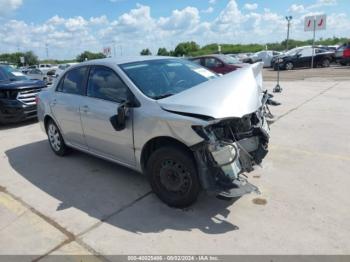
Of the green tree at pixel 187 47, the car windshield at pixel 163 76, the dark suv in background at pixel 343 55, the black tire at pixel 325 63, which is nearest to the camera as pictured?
the car windshield at pixel 163 76

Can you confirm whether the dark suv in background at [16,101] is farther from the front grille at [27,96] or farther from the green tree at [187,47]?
the green tree at [187,47]

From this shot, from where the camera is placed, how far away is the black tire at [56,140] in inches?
221

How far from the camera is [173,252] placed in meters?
2.92

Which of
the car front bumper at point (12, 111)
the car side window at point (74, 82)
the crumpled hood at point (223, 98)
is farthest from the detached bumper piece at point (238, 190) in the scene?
the car front bumper at point (12, 111)

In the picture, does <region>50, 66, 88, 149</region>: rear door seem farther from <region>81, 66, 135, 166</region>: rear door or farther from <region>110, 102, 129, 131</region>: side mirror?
<region>110, 102, 129, 131</region>: side mirror

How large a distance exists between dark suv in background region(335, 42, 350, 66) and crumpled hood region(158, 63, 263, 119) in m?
22.7

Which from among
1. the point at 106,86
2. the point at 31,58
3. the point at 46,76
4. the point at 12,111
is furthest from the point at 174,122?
the point at 31,58

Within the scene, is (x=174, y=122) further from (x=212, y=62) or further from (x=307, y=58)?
(x=307, y=58)

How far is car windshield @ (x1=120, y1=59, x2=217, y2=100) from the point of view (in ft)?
12.9

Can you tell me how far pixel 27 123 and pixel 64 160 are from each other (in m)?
4.47

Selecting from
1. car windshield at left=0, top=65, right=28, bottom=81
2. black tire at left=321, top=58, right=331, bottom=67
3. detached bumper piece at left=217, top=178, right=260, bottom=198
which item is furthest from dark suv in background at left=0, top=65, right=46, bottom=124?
black tire at left=321, top=58, right=331, bottom=67

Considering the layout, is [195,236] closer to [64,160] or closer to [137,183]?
[137,183]

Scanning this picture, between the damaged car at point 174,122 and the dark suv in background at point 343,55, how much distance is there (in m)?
22.2

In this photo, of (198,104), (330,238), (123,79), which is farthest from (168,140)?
(330,238)
